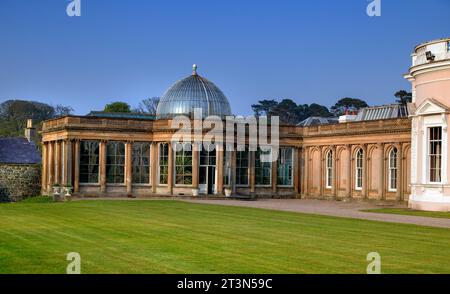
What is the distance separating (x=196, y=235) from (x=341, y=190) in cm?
3238

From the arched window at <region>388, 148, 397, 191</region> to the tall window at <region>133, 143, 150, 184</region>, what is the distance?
53.4 ft

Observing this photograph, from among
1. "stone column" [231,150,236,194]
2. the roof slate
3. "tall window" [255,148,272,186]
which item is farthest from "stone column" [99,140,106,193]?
"tall window" [255,148,272,186]

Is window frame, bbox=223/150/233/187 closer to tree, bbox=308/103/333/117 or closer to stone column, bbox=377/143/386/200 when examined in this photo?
stone column, bbox=377/143/386/200

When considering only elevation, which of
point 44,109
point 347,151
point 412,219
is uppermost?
point 44,109

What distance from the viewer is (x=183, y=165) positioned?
52094 mm

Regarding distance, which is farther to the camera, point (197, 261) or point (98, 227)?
point (98, 227)

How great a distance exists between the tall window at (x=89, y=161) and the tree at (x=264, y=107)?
62.8 metres

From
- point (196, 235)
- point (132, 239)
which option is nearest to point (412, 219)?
point (196, 235)

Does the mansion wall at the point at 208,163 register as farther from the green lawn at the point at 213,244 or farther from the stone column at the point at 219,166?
the green lawn at the point at 213,244

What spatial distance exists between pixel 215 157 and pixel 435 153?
18.2 metres

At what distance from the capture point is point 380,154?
47781 millimetres

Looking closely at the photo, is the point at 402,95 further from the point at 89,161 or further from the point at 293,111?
the point at 89,161

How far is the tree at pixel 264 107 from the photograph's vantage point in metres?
113
